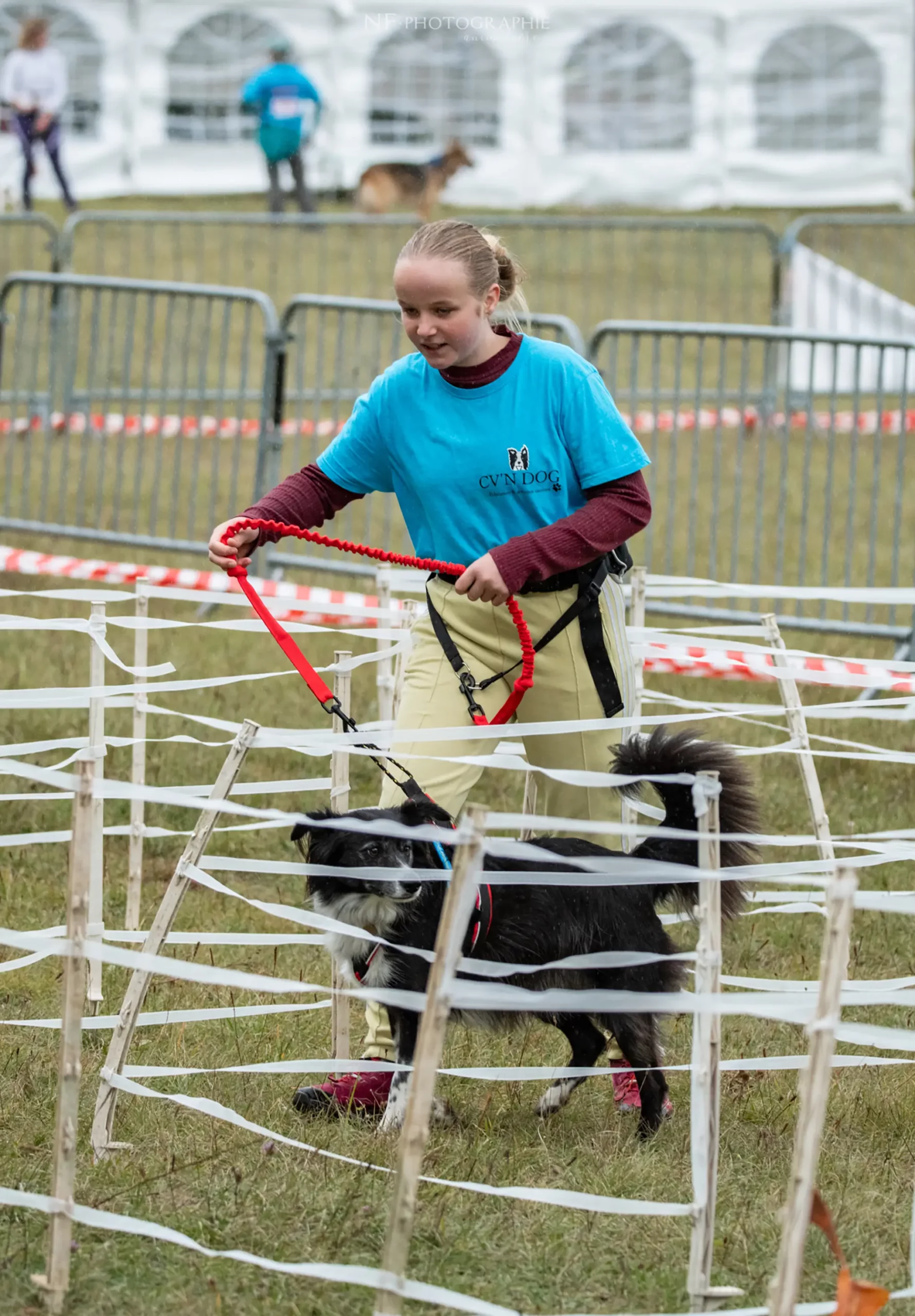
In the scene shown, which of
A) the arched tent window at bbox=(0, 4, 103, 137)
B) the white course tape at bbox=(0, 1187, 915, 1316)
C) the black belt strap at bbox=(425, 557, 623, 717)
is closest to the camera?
the white course tape at bbox=(0, 1187, 915, 1316)

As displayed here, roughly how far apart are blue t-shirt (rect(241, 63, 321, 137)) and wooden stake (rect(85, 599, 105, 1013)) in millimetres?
16853

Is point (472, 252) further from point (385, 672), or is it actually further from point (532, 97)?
point (532, 97)

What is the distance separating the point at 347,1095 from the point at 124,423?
20.6 feet

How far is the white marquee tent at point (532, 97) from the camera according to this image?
22391 mm

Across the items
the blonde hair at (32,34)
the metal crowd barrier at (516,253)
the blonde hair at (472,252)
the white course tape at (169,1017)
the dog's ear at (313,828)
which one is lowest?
the white course tape at (169,1017)

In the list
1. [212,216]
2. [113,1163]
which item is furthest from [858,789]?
[212,216]

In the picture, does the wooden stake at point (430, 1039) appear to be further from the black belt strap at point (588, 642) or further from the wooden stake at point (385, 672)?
the wooden stake at point (385, 672)

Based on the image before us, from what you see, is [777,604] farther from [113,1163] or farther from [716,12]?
[716,12]

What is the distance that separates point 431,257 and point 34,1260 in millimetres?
2193

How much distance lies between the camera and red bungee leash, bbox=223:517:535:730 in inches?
150

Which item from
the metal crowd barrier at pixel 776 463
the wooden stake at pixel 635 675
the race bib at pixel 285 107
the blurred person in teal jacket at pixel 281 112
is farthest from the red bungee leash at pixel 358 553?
the race bib at pixel 285 107

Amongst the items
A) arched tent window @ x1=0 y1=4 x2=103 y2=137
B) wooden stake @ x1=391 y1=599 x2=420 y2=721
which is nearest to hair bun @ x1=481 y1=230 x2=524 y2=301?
wooden stake @ x1=391 y1=599 x2=420 y2=721

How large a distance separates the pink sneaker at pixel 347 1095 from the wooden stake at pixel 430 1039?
3.73 ft

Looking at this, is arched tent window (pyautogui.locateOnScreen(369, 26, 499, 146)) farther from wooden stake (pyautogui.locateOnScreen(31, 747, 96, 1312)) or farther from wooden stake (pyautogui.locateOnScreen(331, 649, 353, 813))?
wooden stake (pyautogui.locateOnScreen(31, 747, 96, 1312))
